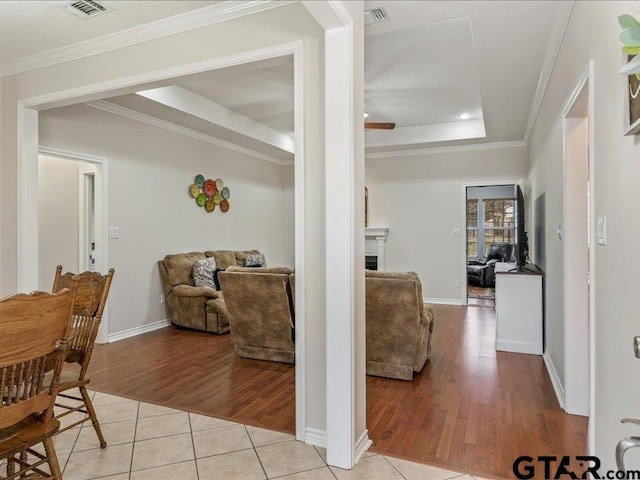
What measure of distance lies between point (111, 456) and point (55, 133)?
3.33 meters

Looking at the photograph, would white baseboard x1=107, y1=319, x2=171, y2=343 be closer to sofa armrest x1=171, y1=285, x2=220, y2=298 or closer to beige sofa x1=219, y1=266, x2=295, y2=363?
sofa armrest x1=171, y1=285, x2=220, y2=298

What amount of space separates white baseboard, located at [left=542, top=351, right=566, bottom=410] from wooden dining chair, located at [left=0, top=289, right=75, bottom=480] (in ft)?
9.77

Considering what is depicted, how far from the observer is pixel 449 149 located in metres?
6.68

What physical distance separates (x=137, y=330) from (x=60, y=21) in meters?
3.36

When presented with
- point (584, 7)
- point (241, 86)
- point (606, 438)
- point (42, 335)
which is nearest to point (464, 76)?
point (584, 7)

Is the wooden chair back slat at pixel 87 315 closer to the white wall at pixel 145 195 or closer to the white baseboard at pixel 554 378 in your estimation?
the white wall at pixel 145 195

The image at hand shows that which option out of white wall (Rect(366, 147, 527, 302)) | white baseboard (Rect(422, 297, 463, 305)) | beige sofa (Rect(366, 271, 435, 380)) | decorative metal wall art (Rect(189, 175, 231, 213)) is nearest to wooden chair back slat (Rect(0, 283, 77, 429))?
beige sofa (Rect(366, 271, 435, 380))

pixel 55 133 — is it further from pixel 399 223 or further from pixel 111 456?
pixel 399 223

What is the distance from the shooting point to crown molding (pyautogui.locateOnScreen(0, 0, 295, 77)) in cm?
246

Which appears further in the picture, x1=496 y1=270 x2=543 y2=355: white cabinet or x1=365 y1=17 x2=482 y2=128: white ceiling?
x1=496 y1=270 x2=543 y2=355: white cabinet

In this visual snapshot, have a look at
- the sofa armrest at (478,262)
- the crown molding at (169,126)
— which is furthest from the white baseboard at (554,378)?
the sofa armrest at (478,262)

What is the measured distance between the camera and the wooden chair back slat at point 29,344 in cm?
130

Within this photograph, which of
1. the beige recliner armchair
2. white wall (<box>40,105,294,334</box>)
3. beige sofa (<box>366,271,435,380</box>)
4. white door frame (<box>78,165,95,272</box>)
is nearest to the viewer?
beige sofa (<box>366,271,435,380</box>)

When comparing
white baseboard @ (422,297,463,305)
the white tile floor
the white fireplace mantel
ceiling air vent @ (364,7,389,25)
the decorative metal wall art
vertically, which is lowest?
the white tile floor
